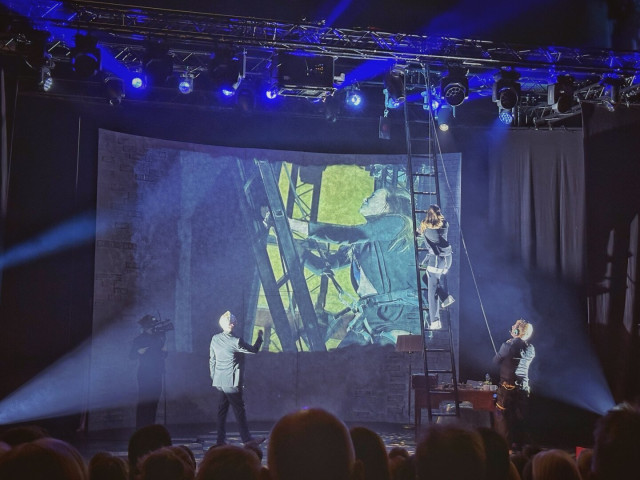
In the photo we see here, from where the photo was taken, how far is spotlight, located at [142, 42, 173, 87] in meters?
8.48

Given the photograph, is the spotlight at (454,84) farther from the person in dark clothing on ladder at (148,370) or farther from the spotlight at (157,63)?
the person in dark clothing on ladder at (148,370)

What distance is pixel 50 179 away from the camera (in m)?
10.2

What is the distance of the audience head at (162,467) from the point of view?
243 centimetres

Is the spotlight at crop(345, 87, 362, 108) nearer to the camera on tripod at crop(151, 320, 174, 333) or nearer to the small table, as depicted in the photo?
the small table

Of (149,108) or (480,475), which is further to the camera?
(149,108)

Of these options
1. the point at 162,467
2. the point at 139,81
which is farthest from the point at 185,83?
the point at 162,467

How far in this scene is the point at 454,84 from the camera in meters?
9.18

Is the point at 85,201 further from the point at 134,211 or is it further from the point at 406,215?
the point at 406,215

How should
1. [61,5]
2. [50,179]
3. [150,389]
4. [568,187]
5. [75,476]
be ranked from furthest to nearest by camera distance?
[568,187], [50,179], [150,389], [61,5], [75,476]

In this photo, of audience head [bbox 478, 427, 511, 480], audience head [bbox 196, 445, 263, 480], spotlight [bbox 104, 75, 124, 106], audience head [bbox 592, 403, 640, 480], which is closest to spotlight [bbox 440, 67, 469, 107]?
spotlight [bbox 104, 75, 124, 106]

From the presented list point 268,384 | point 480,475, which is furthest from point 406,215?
point 480,475

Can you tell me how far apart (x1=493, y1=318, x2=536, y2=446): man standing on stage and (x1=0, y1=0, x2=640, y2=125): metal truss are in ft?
12.3

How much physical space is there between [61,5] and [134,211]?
382 centimetres

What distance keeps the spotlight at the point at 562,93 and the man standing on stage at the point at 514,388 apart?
131 inches
